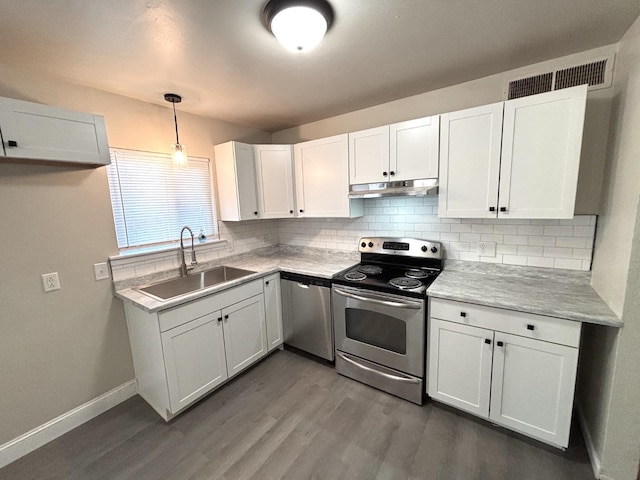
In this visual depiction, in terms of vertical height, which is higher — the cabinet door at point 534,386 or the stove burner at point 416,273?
the stove burner at point 416,273

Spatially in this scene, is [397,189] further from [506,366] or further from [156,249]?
[156,249]

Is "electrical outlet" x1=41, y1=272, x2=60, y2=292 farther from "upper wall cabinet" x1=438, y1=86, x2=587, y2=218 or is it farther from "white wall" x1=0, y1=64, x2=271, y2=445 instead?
"upper wall cabinet" x1=438, y1=86, x2=587, y2=218

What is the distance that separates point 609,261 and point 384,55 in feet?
5.94

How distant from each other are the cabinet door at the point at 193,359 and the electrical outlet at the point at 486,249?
2.23 metres

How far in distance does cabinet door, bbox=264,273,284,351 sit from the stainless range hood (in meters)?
1.15

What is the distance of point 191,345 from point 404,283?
5.56ft

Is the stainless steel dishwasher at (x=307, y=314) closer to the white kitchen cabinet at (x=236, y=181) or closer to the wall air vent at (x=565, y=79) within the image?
the white kitchen cabinet at (x=236, y=181)

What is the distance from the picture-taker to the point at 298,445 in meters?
1.74

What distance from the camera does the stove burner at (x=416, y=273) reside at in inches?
88.9

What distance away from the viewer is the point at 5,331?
1.66 meters

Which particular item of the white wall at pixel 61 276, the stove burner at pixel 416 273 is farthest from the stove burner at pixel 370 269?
the white wall at pixel 61 276

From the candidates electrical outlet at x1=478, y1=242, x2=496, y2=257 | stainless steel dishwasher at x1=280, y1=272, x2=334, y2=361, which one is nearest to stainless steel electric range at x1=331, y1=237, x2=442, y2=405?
stainless steel dishwasher at x1=280, y1=272, x2=334, y2=361

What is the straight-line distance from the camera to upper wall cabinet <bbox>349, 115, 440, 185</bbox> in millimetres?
2070

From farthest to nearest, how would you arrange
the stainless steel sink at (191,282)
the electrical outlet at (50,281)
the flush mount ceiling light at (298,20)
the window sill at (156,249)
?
the stainless steel sink at (191,282), the window sill at (156,249), the electrical outlet at (50,281), the flush mount ceiling light at (298,20)
